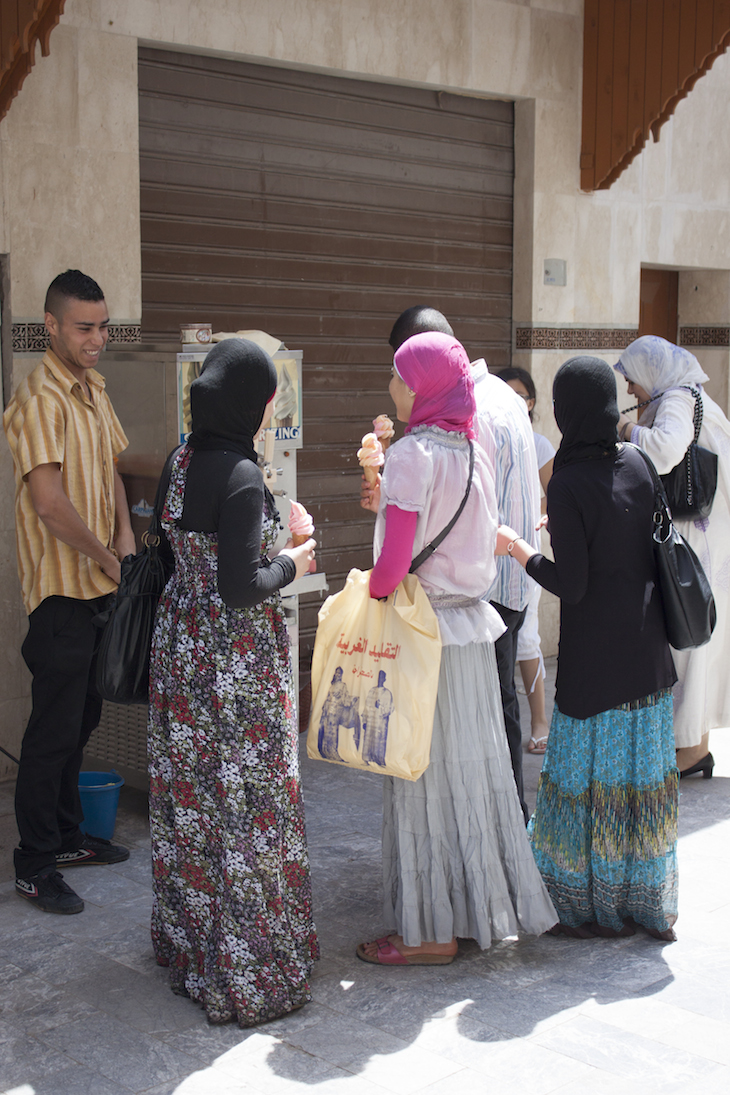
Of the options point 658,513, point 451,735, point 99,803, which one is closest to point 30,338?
point 99,803

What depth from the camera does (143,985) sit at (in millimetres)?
3422

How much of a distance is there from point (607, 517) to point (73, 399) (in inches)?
75.2

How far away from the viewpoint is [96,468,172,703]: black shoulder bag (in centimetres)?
335

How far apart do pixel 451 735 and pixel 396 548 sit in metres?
0.59

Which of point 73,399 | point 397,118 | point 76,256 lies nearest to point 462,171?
point 397,118

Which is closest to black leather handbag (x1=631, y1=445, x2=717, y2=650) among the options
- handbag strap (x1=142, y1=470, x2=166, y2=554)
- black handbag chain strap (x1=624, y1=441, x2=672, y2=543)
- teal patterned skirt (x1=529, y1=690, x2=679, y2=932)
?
black handbag chain strap (x1=624, y1=441, x2=672, y2=543)

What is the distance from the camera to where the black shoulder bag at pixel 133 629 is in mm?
3350

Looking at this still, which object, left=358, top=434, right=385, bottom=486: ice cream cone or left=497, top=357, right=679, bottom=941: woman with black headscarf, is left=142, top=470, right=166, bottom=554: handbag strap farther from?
left=497, top=357, right=679, bottom=941: woman with black headscarf

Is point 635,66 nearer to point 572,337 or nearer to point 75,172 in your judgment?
point 572,337

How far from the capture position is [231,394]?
3.06 m

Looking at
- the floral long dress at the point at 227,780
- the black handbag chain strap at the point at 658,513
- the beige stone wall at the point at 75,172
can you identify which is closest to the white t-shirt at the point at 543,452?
the beige stone wall at the point at 75,172

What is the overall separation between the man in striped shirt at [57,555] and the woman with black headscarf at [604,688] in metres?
1.49

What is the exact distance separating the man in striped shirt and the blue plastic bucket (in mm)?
221

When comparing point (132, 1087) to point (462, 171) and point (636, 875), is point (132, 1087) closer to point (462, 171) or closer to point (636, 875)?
point (636, 875)
